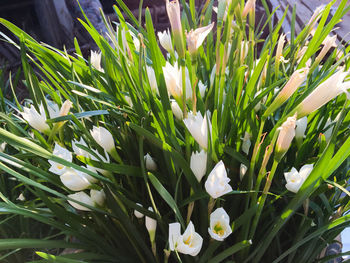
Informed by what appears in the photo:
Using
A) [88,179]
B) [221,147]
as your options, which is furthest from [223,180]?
[88,179]

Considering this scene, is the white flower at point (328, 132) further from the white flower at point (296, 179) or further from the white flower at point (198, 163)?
the white flower at point (198, 163)

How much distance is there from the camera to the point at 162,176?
1.95 feet

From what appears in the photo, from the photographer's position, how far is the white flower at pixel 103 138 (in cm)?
54

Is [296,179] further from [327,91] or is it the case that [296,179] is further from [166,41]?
[166,41]

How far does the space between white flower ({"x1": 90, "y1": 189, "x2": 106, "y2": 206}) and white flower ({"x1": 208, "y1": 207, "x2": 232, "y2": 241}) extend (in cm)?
17

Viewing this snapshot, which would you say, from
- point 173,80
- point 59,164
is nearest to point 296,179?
point 173,80

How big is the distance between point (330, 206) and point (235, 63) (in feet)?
1.00

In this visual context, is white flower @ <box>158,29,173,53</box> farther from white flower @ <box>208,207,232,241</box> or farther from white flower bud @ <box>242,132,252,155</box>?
white flower @ <box>208,207,232,241</box>

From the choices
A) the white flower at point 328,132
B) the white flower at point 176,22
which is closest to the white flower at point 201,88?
the white flower at point 176,22

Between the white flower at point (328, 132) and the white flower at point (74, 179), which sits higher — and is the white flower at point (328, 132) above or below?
below

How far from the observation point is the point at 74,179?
0.51 metres

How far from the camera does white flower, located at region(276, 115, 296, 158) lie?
1.34 feet

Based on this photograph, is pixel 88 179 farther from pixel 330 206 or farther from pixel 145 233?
pixel 330 206

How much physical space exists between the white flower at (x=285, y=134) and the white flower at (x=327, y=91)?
5 cm
